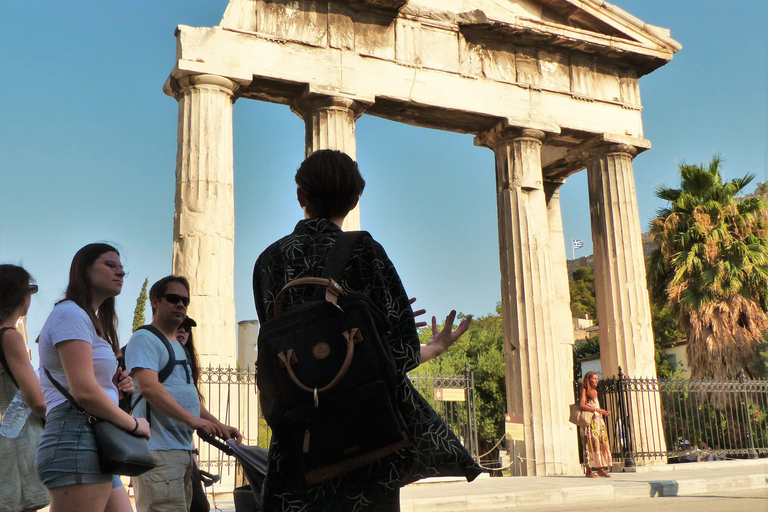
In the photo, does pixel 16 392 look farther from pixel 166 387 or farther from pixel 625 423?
pixel 625 423

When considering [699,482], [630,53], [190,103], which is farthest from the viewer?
[630,53]

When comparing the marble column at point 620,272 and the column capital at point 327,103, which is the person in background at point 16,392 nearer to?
the column capital at point 327,103

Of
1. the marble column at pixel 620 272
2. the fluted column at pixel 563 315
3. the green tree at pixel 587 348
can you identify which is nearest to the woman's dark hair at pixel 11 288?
the fluted column at pixel 563 315

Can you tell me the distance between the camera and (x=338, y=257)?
246 cm

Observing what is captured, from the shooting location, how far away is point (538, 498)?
10086 mm

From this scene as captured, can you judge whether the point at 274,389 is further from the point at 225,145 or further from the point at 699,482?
the point at 225,145

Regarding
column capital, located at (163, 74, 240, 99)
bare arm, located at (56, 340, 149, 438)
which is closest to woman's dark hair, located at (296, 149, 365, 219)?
bare arm, located at (56, 340, 149, 438)

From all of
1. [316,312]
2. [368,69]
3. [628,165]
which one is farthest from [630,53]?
[316,312]

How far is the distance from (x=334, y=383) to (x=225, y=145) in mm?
12212

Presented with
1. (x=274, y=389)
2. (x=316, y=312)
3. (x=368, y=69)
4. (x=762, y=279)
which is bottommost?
(x=274, y=389)

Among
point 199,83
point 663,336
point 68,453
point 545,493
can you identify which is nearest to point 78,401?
point 68,453

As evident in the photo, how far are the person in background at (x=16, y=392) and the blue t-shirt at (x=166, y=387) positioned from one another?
1.61 ft

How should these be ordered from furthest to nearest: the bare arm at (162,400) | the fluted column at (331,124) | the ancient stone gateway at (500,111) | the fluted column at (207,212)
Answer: the fluted column at (331,124) < the ancient stone gateway at (500,111) < the fluted column at (207,212) < the bare arm at (162,400)

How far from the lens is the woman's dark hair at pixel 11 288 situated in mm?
4125
